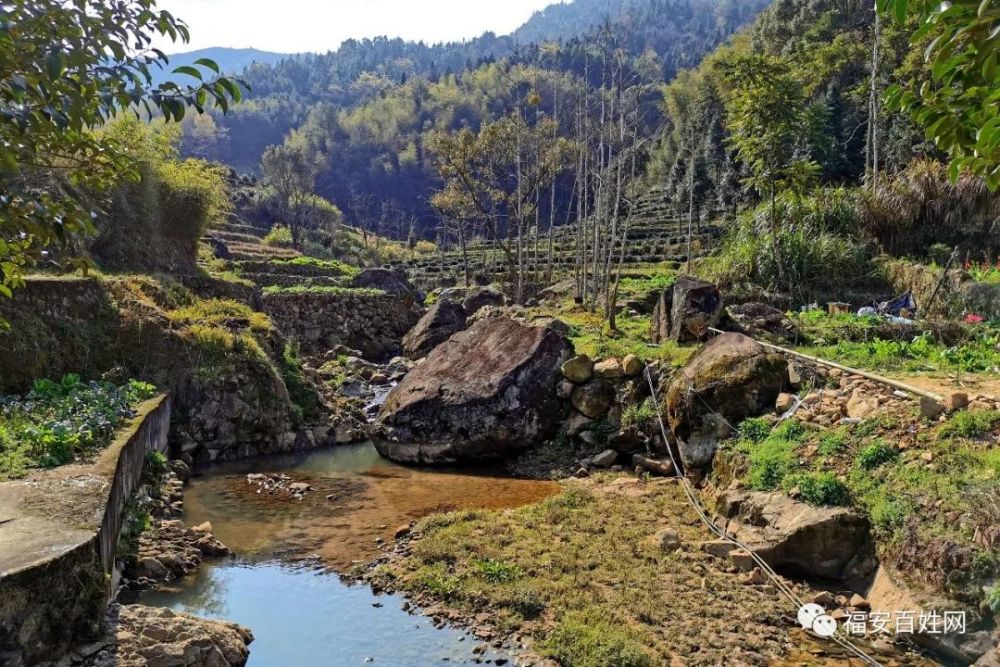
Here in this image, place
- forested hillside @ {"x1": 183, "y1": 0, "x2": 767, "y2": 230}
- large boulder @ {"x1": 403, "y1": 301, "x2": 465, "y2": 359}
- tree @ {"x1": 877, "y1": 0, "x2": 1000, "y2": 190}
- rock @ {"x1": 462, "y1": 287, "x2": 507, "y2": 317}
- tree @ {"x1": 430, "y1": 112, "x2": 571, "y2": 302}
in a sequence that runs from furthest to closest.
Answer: forested hillside @ {"x1": 183, "y1": 0, "x2": 767, "y2": 230} → tree @ {"x1": 430, "y1": 112, "x2": 571, "y2": 302} → rock @ {"x1": 462, "y1": 287, "x2": 507, "y2": 317} → large boulder @ {"x1": 403, "y1": 301, "x2": 465, "y2": 359} → tree @ {"x1": 877, "y1": 0, "x2": 1000, "y2": 190}

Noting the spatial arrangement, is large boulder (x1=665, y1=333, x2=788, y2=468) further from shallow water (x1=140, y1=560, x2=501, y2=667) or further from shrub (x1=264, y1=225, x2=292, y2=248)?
shrub (x1=264, y1=225, x2=292, y2=248)

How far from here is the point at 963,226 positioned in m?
16.2

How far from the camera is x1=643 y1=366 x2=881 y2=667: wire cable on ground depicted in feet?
17.2

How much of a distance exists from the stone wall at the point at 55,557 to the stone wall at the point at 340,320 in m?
15.3

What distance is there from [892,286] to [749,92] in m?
5.37

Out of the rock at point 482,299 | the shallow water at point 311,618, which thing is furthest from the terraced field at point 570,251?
the shallow water at point 311,618

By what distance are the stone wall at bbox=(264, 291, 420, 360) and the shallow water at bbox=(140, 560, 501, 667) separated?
14.6 metres

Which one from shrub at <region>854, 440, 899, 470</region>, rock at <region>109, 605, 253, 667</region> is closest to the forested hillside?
shrub at <region>854, 440, 899, 470</region>

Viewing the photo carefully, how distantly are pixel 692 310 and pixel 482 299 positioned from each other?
43.4 ft

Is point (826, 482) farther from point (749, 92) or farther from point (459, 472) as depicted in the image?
point (749, 92)

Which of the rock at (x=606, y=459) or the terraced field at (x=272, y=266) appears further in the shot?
the terraced field at (x=272, y=266)

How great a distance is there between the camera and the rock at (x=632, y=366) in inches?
443

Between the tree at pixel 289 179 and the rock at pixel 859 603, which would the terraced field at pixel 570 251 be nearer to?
the tree at pixel 289 179

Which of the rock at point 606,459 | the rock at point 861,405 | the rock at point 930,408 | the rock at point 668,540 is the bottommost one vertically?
the rock at point 606,459
